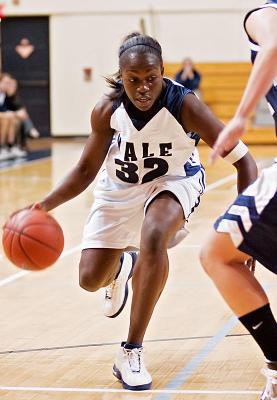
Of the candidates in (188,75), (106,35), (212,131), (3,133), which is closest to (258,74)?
(212,131)

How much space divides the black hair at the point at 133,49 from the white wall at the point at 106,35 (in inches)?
603

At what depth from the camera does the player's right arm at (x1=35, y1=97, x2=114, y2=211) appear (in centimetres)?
408

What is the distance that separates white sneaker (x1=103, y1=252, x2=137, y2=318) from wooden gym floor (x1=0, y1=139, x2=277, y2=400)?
147 millimetres

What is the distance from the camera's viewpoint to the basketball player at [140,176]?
383 centimetres

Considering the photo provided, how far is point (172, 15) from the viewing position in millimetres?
19766

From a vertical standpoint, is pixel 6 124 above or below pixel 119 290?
below

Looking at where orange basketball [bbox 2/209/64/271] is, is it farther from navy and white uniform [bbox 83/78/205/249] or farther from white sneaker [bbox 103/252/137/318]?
white sneaker [bbox 103/252/137/318]

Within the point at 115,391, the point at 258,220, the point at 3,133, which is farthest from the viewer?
the point at 3,133

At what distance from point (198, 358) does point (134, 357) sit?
0.45 meters

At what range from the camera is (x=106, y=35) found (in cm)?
2044

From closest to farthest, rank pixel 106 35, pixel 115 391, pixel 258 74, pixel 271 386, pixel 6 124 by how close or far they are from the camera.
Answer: pixel 258 74 → pixel 271 386 → pixel 115 391 → pixel 6 124 → pixel 106 35

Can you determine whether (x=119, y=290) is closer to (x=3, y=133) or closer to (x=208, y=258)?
(x=208, y=258)

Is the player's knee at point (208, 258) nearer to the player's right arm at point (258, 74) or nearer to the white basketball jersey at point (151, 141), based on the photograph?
the player's right arm at point (258, 74)

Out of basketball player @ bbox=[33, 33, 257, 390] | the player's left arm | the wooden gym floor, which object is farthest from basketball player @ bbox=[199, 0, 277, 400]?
the player's left arm
